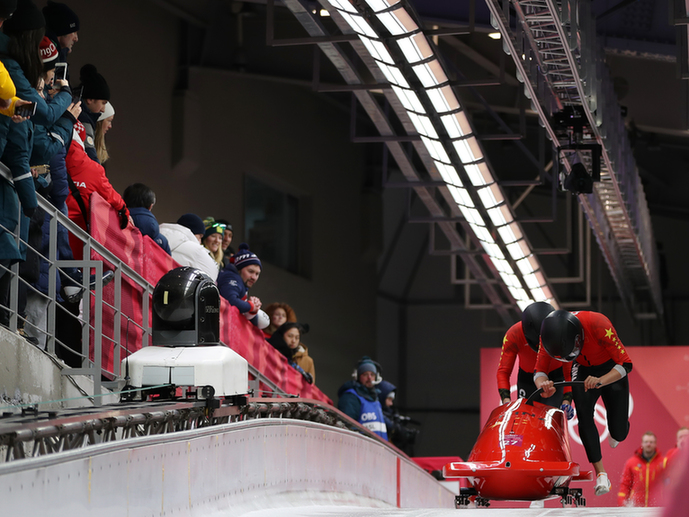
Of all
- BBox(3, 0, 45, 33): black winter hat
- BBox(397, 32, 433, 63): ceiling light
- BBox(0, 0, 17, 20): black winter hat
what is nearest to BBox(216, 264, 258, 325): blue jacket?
BBox(397, 32, 433, 63): ceiling light

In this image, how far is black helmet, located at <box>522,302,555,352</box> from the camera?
7.72m

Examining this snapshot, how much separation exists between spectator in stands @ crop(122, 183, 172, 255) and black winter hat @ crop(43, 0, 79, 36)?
1600 millimetres

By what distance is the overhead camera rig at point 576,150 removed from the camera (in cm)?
1123

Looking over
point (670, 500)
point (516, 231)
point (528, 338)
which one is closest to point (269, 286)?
point (516, 231)

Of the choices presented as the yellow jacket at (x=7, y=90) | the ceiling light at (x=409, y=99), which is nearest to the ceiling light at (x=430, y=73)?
the ceiling light at (x=409, y=99)

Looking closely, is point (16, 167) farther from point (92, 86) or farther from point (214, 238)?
point (214, 238)

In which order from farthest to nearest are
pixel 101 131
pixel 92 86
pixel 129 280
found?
pixel 101 131, pixel 129 280, pixel 92 86

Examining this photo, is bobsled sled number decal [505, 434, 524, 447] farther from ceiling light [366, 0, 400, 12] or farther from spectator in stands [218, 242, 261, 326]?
ceiling light [366, 0, 400, 12]

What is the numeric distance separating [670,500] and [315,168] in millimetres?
19569

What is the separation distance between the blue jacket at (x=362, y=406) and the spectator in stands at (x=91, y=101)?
4890 millimetres

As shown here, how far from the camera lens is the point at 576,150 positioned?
11.6 m

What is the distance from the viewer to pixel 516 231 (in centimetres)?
1496

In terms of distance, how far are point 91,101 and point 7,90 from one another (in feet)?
6.19

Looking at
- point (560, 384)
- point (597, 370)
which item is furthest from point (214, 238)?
point (597, 370)
